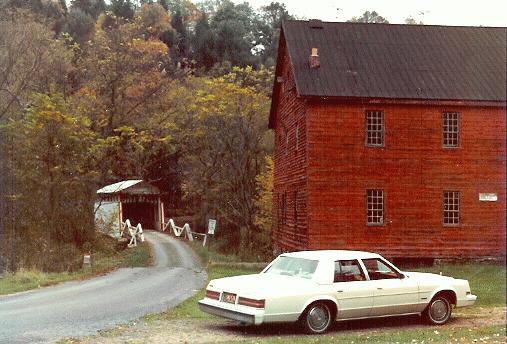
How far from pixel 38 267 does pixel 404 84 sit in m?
14.7

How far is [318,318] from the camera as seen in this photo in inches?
497

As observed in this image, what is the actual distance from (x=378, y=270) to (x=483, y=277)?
1113 centimetres

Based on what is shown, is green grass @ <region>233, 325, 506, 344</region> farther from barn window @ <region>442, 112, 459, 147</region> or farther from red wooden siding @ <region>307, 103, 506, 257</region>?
barn window @ <region>442, 112, 459, 147</region>

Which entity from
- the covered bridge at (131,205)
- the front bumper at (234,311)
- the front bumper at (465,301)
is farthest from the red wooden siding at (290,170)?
the front bumper at (234,311)

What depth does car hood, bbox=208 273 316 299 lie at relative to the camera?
12234mm

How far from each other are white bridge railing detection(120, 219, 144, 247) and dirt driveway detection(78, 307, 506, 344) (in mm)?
18675

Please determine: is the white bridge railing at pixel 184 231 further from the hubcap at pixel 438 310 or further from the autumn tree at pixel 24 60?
the hubcap at pixel 438 310

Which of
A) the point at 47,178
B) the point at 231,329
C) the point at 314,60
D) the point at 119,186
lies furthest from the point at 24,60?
the point at 231,329

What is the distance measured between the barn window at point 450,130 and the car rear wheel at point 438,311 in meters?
13.6

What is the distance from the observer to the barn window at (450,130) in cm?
2664

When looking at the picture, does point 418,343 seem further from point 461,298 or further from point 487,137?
point 487,137

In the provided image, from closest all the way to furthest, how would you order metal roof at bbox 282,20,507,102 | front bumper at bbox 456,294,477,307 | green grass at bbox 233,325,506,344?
green grass at bbox 233,325,506,344
front bumper at bbox 456,294,477,307
metal roof at bbox 282,20,507,102

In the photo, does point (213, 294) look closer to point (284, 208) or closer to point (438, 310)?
point (438, 310)

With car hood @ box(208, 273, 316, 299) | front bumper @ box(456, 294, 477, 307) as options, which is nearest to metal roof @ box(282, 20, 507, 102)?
front bumper @ box(456, 294, 477, 307)
